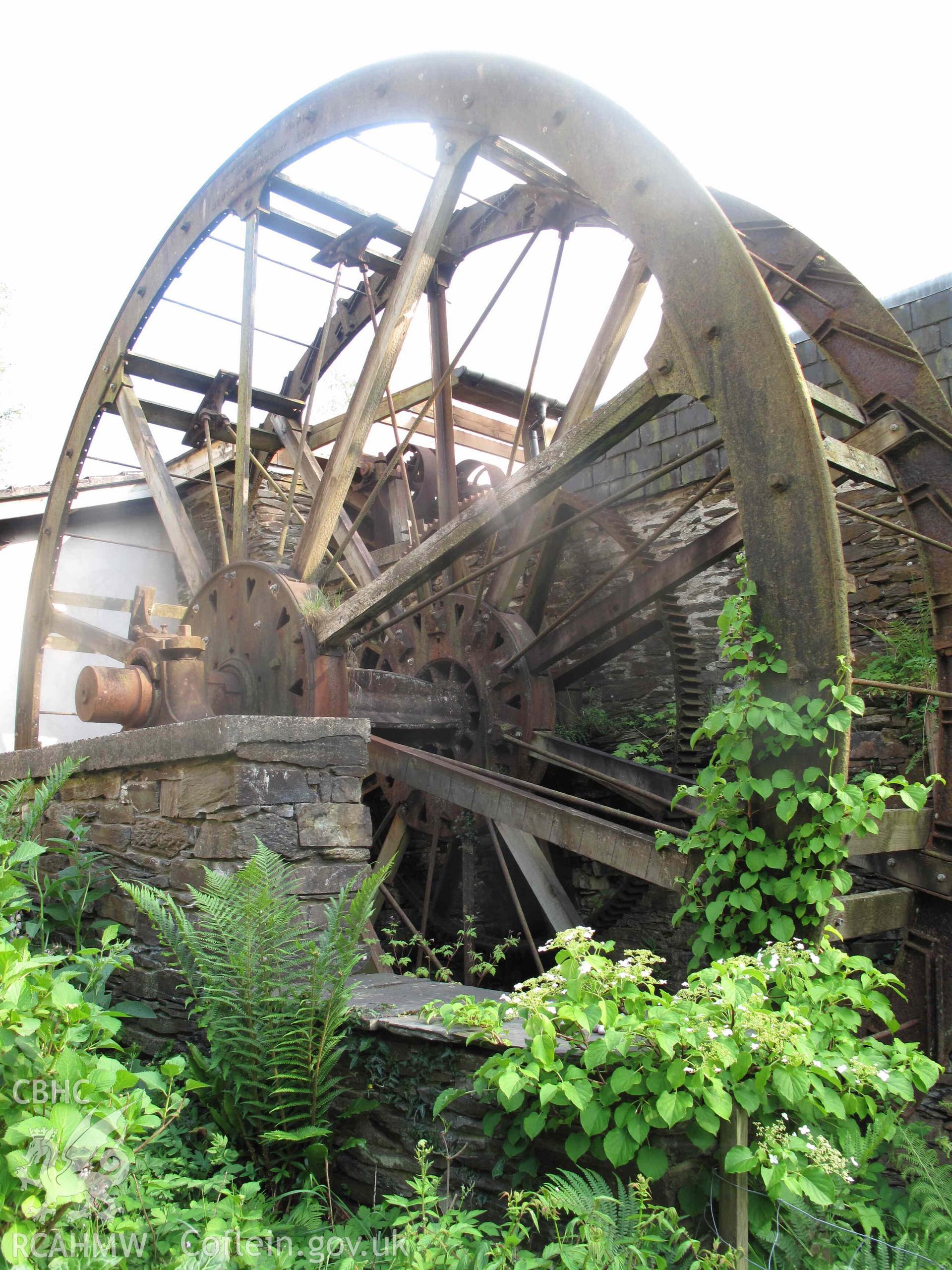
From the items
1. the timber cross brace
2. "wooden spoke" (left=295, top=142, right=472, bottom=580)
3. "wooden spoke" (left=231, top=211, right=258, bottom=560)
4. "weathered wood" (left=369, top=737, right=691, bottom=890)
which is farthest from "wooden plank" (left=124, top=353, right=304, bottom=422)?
"weathered wood" (left=369, top=737, right=691, bottom=890)

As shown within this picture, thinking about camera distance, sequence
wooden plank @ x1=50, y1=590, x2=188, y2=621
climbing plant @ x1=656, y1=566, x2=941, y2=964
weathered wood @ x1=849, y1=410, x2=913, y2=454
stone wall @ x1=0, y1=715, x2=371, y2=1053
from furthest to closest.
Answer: wooden plank @ x1=50, y1=590, x2=188, y2=621
weathered wood @ x1=849, y1=410, x2=913, y2=454
stone wall @ x1=0, y1=715, x2=371, y2=1053
climbing plant @ x1=656, y1=566, x2=941, y2=964

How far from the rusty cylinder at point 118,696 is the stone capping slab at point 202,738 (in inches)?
14.3

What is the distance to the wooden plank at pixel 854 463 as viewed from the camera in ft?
11.0

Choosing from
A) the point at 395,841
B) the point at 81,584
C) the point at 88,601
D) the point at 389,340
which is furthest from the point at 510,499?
the point at 81,584

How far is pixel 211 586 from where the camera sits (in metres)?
5.37

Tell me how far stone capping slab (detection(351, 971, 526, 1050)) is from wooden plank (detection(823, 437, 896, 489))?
2117mm

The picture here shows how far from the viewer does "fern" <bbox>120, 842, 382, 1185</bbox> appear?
2.61 metres

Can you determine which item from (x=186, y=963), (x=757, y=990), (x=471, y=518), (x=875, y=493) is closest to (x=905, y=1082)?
(x=757, y=990)

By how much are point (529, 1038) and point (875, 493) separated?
4.53 meters

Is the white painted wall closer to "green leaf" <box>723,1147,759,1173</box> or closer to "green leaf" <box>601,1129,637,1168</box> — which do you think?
"green leaf" <box>601,1129,637,1168</box>

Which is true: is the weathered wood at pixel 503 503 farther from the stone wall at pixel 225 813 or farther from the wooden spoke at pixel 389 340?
the stone wall at pixel 225 813

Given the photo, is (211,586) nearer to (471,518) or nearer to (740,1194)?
(471,518)

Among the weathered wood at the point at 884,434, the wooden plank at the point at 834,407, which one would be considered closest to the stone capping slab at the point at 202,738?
the wooden plank at the point at 834,407

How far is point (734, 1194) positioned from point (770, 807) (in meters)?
1.15
